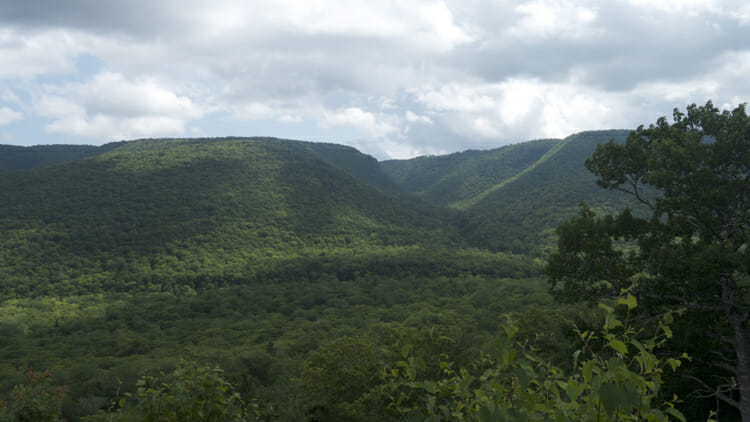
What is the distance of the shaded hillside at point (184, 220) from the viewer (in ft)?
354

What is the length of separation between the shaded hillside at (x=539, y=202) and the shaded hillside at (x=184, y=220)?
14.8 metres

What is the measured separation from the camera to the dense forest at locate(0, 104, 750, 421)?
431 centimetres

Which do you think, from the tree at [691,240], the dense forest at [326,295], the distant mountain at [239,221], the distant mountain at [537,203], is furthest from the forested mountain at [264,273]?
the tree at [691,240]

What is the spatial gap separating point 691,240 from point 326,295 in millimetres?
77671

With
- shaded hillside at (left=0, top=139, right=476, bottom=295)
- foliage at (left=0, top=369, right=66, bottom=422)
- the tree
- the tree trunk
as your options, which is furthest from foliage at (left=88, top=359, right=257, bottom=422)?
shaded hillside at (left=0, top=139, right=476, bottom=295)

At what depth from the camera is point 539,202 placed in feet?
494

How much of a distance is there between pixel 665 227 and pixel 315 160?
597 ft

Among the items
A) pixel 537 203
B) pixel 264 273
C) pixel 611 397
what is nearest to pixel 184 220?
pixel 264 273

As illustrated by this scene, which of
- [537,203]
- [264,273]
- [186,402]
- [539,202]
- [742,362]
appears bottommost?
[264,273]

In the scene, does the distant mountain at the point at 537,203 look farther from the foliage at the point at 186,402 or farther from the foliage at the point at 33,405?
the foliage at the point at 186,402

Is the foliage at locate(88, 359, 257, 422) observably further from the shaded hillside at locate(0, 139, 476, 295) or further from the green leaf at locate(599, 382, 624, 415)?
the shaded hillside at locate(0, 139, 476, 295)

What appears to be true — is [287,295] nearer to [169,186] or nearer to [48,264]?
[48,264]

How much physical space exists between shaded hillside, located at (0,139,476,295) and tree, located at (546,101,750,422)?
3883 inches

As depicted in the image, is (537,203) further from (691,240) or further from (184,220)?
(691,240)
